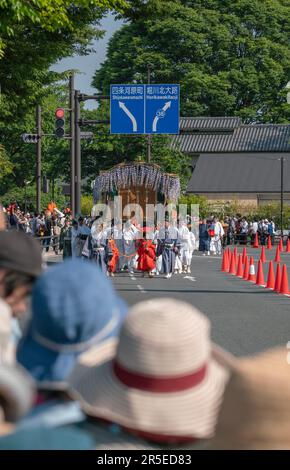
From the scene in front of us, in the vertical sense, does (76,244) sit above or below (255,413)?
below

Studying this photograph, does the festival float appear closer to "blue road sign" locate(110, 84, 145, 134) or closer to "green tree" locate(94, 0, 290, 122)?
"blue road sign" locate(110, 84, 145, 134)

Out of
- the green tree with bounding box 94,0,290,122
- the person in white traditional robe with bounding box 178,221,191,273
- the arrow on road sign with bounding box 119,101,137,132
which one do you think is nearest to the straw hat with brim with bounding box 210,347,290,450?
A: the person in white traditional robe with bounding box 178,221,191,273

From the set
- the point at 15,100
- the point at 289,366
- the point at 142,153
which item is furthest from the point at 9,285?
the point at 142,153

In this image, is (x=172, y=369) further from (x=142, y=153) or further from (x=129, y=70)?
(x=129, y=70)

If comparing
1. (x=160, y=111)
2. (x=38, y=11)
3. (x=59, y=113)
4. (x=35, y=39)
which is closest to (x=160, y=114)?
(x=160, y=111)

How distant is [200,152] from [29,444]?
322ft

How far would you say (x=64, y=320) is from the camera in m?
2.68

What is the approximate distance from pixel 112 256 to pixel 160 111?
9.61 m

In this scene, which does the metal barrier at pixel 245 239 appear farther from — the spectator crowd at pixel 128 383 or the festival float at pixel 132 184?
the spectator crowd at pixel 128 383

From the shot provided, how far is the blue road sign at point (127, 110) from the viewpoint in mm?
41562

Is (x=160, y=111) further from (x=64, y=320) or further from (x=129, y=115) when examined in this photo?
(x=64, y=320)

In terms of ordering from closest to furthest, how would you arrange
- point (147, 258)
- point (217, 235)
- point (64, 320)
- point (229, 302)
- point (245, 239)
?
point (64, 320), point (229, 302), point (147, 258), point (217, 235), point (245, 239)

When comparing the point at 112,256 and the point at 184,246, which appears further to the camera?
the point at 184,246

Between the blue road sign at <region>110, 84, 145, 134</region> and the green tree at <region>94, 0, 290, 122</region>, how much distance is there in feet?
126
